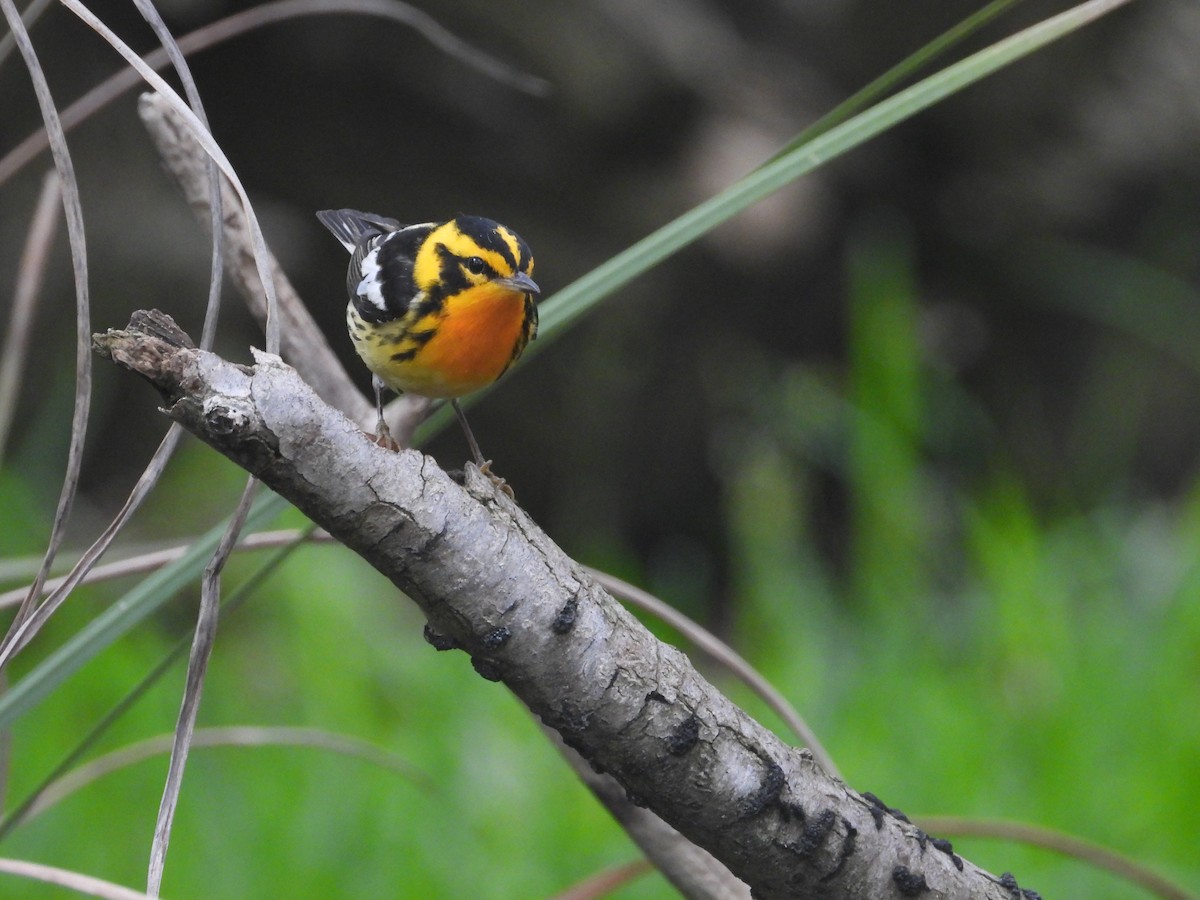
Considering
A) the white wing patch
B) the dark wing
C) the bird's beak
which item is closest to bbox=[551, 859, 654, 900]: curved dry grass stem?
Answer: the bird's beak

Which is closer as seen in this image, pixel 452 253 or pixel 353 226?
pixel 452 253

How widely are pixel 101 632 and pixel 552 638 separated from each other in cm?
45

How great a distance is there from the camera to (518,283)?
228 centimetres

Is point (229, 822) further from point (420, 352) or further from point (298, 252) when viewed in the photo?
point (298, 252)

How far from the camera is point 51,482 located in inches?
178

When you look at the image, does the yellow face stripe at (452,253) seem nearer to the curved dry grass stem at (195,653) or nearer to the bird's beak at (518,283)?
the bird's beak at (518,283)

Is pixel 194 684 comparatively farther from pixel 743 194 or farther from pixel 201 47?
pixel 201 47

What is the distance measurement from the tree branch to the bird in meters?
1.10

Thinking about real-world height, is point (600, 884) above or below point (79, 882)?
above

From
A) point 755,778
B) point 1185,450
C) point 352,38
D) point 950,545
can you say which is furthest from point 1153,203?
point 755,778

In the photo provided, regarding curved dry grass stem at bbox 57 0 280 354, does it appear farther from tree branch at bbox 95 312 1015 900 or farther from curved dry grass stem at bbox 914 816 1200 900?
curved dry grass stem at bbox 914 816 1200 900

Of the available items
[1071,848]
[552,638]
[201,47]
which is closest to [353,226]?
[201,47]

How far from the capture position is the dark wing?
9.38 feet

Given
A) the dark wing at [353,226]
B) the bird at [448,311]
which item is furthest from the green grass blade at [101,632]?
the dark wing at [353,226]
